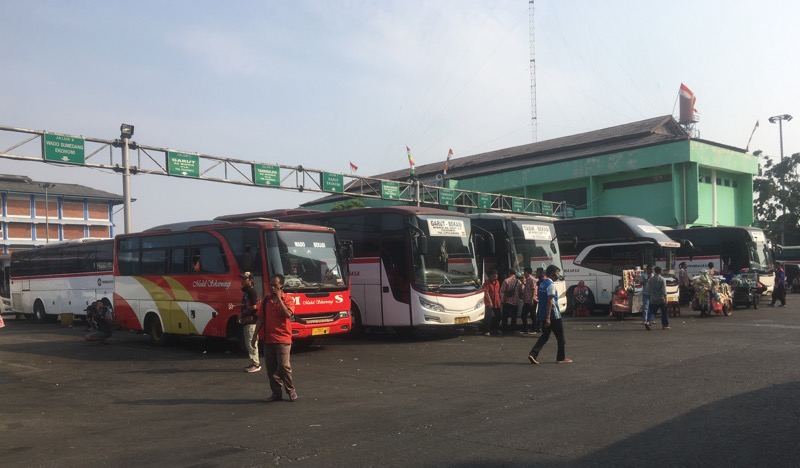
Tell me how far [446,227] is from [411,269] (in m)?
1.62

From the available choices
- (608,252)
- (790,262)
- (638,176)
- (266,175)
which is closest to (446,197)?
(266,175)

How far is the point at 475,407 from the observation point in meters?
8.85

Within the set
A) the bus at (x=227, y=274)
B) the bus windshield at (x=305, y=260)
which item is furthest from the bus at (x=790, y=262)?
the bus at (x=227, y=274)

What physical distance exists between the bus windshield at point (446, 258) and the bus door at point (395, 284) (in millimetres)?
382

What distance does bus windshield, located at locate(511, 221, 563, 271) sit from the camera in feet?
70.0

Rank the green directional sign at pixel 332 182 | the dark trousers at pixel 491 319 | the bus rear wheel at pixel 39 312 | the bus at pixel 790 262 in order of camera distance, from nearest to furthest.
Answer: the dark trousers at pixel 491 319 < the bus rear wheel at pixel 39 312 < the green directional sign at pixel 332 182 < the bus at pixel 790 262

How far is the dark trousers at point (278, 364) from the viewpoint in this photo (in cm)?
964

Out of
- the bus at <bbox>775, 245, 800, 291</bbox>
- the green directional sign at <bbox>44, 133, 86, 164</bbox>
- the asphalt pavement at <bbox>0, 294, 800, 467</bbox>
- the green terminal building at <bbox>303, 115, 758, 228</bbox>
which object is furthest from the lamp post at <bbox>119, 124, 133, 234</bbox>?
the bus at <bbox>775, 245, 800, 291</bbox>

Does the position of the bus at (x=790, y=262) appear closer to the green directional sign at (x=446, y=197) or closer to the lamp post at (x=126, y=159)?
the green directional sign at (x=446, y=197)

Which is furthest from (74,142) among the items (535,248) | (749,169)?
(749,169)

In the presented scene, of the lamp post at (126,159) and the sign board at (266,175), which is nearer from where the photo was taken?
the lamp post at (126,159)

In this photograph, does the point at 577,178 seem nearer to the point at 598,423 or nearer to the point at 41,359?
the point at 41,359

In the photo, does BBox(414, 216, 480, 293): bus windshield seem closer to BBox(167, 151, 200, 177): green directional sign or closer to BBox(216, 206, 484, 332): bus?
BBox(216, 206, 484, 332): bus

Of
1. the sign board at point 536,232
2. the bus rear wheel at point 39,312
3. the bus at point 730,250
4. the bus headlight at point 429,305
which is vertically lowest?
the bus rear wheel at point 39,312
